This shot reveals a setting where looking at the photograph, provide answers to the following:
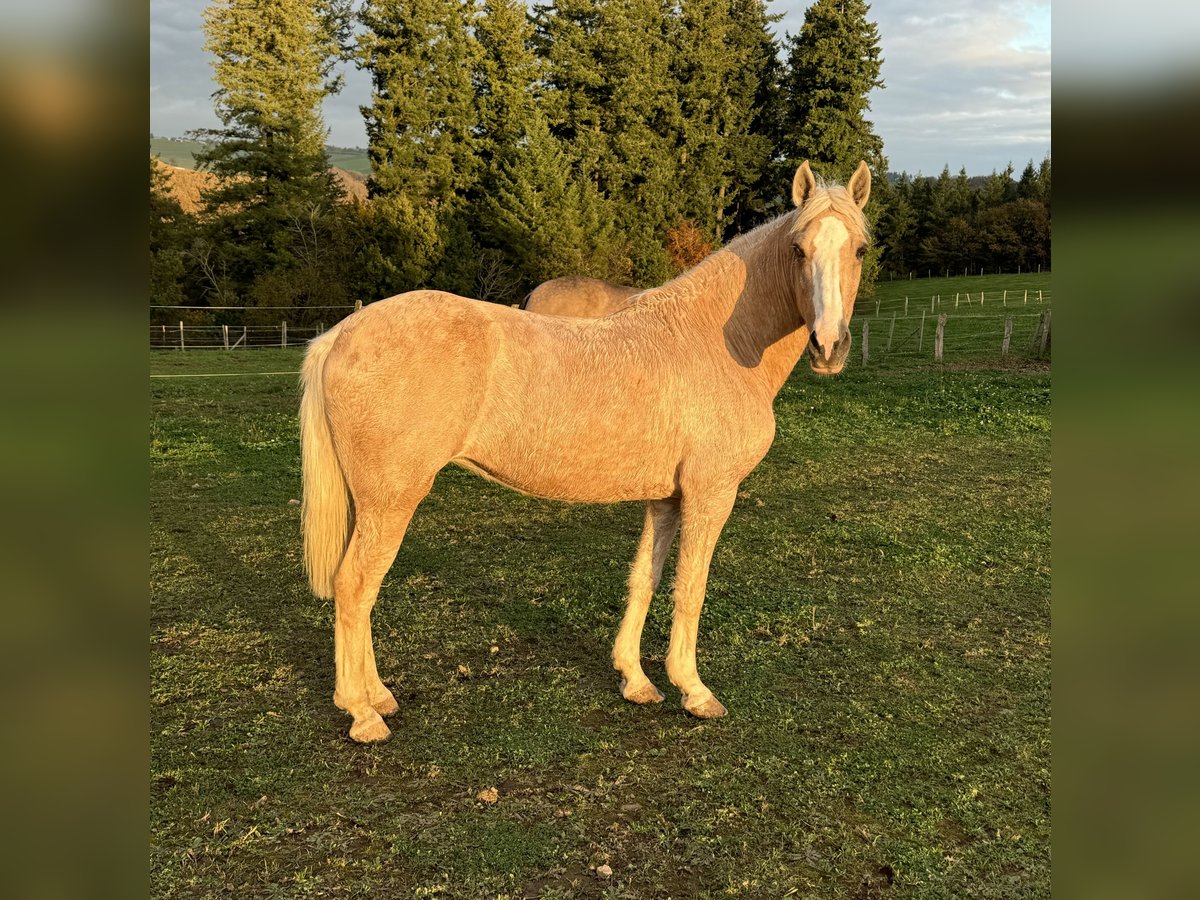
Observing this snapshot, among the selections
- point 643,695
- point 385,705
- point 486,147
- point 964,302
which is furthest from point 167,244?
point 964,302

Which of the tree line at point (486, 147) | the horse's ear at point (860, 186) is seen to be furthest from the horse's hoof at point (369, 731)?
the tree line at point (486, 147)

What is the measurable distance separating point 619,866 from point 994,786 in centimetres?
159

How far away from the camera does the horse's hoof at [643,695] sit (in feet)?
11.7

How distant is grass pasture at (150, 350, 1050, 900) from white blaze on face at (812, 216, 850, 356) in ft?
5.96

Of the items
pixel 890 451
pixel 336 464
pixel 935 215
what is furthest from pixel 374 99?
pixel 935 215

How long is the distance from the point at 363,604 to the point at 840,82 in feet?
120

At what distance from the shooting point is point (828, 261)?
299 cm

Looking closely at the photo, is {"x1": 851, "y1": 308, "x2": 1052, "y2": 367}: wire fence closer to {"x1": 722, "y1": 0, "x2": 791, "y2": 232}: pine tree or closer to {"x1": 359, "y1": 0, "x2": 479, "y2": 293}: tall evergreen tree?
{"x1": 722, "y1": 0, "x2": 791, "y2": 232}: pine tree

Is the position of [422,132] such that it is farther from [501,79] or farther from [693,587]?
[693,587]

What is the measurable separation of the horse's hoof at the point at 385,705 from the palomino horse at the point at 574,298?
5.19 metres

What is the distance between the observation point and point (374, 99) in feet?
92.5

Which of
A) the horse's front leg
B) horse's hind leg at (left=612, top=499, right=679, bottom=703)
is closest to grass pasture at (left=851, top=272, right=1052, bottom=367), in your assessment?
the horse's front leg

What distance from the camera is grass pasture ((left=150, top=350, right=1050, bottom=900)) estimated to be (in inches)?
97.7

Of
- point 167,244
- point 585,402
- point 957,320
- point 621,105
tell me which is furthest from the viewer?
point 621,105
